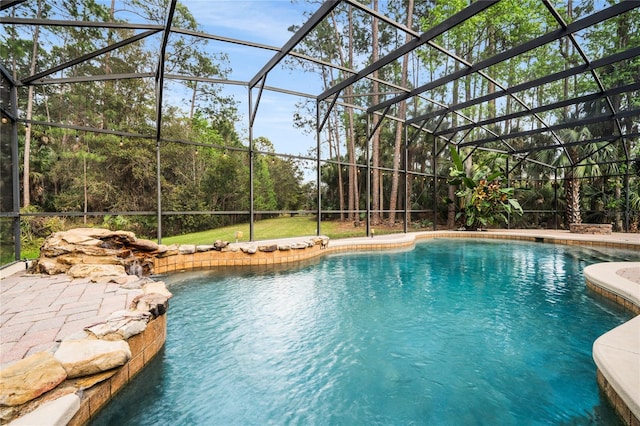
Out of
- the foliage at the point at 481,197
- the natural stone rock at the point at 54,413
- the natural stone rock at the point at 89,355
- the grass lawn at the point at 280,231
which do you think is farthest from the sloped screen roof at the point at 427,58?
the natural stone rock at the point at 54,413

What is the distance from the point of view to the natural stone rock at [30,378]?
55.2 inches

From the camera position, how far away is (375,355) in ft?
8.72

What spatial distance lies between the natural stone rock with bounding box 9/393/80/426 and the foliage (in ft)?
41.2

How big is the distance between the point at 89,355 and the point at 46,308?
1.38m

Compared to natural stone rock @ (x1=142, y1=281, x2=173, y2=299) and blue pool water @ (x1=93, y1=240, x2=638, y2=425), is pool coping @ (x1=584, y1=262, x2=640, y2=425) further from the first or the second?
natural stone rock @ (x1=142, y1=281, x2=173, y2=299)

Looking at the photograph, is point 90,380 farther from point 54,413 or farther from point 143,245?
point 143,245

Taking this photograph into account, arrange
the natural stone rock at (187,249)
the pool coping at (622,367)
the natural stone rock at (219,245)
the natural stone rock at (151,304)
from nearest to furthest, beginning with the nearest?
the pool coping at (622,367) < the natural stone rock at (151,304) < the natural stone rock at (187,249) < the natural stone rock at (219,245)

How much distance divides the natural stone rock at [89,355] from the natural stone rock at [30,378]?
5 centimetres

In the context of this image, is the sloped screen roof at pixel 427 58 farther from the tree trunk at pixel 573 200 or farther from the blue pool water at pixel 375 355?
the blue pool water at pixel 375 355

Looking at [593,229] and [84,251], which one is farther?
[593,229]

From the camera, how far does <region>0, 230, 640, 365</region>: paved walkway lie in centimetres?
198

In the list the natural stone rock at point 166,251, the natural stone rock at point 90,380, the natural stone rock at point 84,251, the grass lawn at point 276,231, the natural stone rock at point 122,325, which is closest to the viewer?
the natural stone rock at point 90,380

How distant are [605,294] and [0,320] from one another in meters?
7.02

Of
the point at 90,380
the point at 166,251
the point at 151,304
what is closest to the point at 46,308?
the point at 151,304
